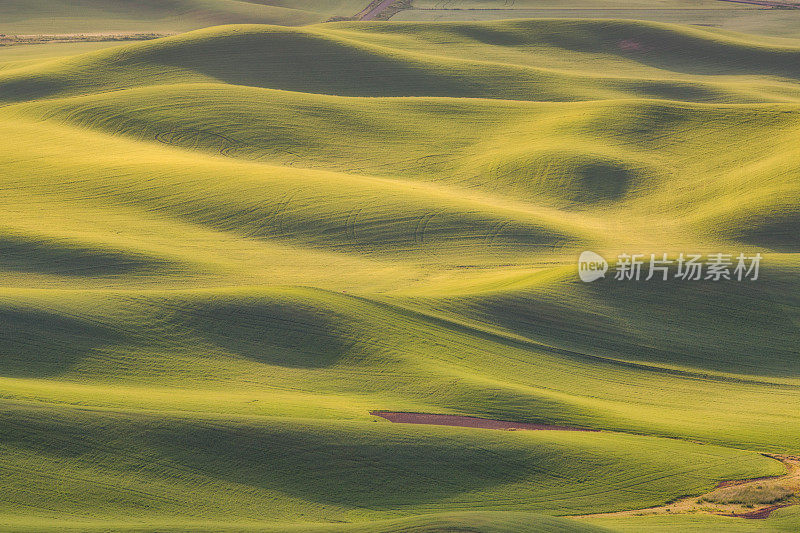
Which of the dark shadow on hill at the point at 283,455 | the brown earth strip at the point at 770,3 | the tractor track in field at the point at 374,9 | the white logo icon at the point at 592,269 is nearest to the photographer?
the dark shadow on hill at the point at 283,455

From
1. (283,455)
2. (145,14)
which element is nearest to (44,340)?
(283,455)

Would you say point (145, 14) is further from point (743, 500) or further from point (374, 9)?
point (743, 500)

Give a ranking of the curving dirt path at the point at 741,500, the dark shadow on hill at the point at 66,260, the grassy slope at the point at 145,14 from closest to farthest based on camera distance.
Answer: the curving dirt path at the point at 741,500, the dark shadow on hill at the point at 66,260, the grassy slope at the point at 145,14

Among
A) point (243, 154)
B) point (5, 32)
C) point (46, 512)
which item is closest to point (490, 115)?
point (243, 154)

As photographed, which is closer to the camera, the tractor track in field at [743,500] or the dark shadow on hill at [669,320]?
the tractor track in field at [743,500]

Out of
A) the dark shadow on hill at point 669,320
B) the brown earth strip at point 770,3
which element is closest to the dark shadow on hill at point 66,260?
the dark shadow on hill at point 669,320

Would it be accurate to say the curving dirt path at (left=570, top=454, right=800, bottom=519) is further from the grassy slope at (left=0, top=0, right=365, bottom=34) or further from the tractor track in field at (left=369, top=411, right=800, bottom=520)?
the grassy slope at (left=0, top=0, right=365, bottom=34)

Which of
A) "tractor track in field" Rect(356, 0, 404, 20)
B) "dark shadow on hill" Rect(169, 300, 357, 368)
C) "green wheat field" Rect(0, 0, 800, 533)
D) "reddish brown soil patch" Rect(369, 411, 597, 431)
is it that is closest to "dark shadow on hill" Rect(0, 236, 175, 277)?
"green wheat field" Rect(0, 0, 800, 533)

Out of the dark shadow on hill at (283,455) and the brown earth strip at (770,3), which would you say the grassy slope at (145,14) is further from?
the dark shadow on hill at (283,455)
